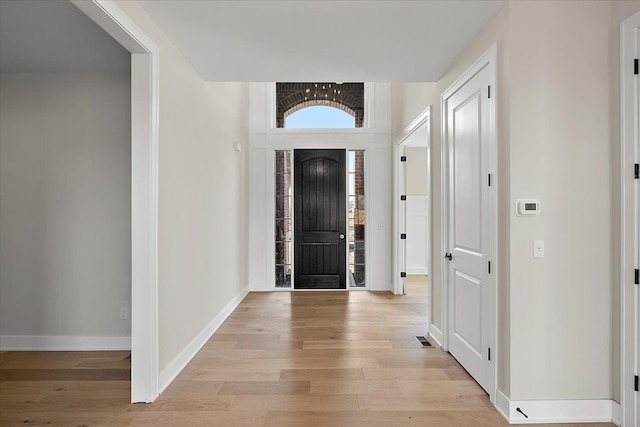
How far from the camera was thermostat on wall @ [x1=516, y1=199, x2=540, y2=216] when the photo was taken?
2.20 m

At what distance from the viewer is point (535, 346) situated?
2213mm

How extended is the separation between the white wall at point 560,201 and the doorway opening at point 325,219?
3.80 m

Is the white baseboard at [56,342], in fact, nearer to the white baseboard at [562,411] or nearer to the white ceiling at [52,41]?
the white ceiling at [52,41]

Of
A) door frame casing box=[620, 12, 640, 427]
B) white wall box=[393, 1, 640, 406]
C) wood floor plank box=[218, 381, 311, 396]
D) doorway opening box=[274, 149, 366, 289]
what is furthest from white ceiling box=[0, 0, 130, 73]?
door frame casing box=[620, 12, 640, 427]

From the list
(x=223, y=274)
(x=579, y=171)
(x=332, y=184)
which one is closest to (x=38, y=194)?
(x=223, y=274)

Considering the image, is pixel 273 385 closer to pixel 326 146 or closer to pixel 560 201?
pixel 560 201

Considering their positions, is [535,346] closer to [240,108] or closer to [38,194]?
[38,194]

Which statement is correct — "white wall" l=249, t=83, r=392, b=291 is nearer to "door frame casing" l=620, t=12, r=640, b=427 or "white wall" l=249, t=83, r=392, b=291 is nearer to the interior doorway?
the interior doorway

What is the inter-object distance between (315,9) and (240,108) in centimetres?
315

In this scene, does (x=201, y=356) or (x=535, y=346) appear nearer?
(x=535, y=346)

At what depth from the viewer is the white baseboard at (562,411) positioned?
2205mm

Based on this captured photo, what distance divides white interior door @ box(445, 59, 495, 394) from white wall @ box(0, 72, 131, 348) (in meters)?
2.89

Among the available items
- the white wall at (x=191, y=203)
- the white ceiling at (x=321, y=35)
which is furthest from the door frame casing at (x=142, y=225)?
the white ceiling at (x=321, y=35)

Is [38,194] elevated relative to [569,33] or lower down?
lower down
